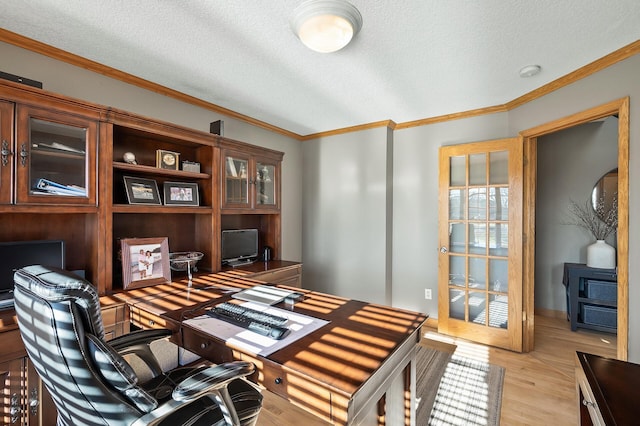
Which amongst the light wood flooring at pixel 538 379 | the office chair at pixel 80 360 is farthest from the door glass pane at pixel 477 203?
the office chair at pixel 80 360

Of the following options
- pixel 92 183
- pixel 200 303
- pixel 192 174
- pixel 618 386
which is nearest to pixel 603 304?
pixel 618 386

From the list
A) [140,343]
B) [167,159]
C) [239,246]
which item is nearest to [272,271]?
[239,246]

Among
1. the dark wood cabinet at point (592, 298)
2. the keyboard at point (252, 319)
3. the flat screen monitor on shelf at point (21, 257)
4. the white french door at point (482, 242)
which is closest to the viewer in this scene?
the keyboard at point (252, 319)

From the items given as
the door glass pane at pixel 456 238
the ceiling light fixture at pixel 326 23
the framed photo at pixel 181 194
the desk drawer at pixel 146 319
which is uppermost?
the ceiling light fixture at pixel 326 23

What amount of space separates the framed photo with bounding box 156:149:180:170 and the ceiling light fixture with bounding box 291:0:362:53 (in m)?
1.41

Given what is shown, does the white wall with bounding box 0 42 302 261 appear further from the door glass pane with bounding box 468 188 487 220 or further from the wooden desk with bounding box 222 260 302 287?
the door glass pane with bounding box 468 188 487 220

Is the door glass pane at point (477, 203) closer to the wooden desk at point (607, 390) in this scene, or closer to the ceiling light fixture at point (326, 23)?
the wooden desk at point (607, 390)

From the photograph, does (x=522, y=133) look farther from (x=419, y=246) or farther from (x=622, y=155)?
(x=419, y=246)

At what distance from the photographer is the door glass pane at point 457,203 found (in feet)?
10.1

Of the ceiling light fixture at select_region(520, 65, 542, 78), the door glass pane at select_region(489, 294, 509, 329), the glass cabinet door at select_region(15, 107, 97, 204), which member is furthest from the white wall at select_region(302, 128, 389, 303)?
the glass cabinet door at select_region(15, 107, 97, 204)

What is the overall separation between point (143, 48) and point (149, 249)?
1.41 metres

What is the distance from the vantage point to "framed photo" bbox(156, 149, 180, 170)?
229 centimetres

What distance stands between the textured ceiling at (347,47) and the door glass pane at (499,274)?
5.32 feet

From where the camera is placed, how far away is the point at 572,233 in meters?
3.54
